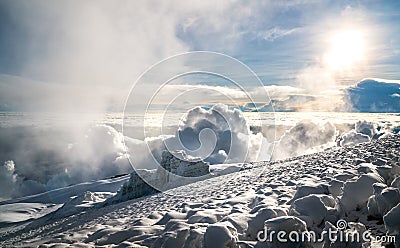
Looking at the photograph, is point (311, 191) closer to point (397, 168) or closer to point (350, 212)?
point (350, 212)

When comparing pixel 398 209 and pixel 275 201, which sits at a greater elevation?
pixel 398 209

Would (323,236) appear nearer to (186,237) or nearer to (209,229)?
(209,229)

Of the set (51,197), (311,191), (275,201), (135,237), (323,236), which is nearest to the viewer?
(323,236)

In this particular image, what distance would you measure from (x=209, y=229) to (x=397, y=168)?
5.84 meters

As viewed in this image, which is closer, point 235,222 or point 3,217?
point 235,222

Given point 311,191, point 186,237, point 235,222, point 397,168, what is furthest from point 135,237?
point 397,168

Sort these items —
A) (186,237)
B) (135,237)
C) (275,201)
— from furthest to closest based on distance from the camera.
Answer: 1. (275,201)
2. (135,237)
3. (186,237)

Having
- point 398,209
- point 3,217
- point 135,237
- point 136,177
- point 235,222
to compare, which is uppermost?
point 398,209

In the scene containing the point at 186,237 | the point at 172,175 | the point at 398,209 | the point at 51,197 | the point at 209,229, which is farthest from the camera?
the point at 51,197

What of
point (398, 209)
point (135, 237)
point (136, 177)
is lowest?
point (136, 177)

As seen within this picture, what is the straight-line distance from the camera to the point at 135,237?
6.95m

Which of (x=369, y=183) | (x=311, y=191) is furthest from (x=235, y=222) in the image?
(x=369, y=183)

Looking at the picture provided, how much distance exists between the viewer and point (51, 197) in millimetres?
154125

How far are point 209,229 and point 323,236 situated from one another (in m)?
2.05
